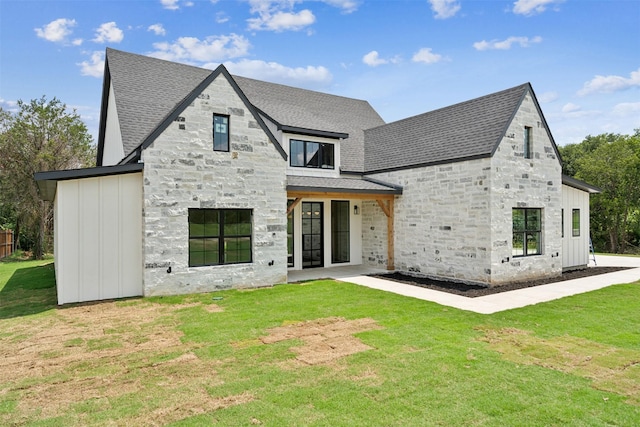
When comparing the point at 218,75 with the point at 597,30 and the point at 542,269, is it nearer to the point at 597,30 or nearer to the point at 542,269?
the point at 542,269

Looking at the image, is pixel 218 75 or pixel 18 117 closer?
pixel 218 75

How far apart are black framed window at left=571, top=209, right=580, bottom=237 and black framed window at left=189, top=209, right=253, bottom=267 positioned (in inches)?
497

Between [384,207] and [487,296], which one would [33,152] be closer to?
[384,207]

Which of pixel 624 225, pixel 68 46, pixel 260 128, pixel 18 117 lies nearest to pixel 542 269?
pixel 260 128

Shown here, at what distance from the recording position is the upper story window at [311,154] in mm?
13555

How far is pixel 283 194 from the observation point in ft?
36.3

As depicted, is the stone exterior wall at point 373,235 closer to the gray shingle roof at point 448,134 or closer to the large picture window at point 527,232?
the gray shingle roof at point 448,134

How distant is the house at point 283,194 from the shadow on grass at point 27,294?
75 centimetres

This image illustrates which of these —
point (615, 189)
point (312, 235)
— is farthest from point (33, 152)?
point (615, 189)

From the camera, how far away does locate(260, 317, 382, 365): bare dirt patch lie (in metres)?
5.34

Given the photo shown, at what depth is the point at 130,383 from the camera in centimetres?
446

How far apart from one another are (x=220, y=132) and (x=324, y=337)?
661 cm

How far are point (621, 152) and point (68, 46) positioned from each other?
125ft

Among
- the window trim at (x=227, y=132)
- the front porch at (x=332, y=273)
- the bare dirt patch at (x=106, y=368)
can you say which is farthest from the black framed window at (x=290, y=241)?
the bare dirt patch at (x=106, y=368)
